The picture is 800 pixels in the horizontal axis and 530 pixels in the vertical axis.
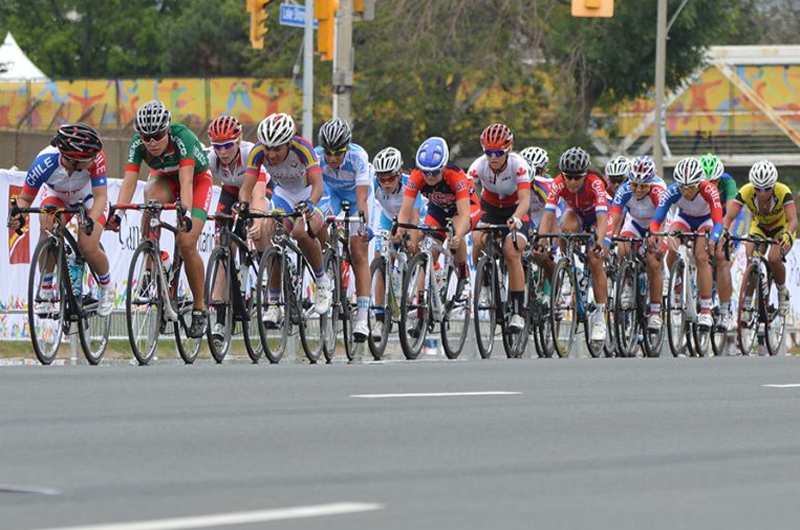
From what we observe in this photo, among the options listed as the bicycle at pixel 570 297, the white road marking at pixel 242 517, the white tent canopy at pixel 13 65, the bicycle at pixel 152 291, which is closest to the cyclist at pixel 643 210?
the bicycle at pixel 570 297

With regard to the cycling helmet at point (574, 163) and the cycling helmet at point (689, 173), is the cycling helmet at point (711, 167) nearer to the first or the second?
the cycling helmet at point (689, 173)

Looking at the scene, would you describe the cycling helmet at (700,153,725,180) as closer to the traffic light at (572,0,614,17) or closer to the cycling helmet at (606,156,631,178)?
the cycling helmet at (606,156,631,178)

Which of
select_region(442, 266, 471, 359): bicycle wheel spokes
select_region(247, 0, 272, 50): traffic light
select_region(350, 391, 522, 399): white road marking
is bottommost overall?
select_region(350, 391, 522, 399): white road marking

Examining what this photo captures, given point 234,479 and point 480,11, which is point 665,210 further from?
point 480,11

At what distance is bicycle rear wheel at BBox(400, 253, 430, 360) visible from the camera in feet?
52.8

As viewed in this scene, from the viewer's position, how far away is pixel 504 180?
17406 millimetres

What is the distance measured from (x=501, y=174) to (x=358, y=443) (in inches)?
361

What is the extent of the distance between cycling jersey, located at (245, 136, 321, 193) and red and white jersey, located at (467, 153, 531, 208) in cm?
269

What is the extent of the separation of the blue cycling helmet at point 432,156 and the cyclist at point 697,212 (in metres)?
3.59

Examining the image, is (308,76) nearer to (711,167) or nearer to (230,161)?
(711,167)

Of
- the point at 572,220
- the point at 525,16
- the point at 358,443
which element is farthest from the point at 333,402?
the point at 525,16

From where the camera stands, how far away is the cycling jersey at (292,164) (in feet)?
A: 48.8

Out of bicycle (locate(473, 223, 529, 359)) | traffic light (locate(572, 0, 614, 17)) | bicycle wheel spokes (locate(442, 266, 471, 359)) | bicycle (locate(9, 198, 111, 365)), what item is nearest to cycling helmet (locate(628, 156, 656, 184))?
→ bicycle (locate(473, 223, 529, 359))

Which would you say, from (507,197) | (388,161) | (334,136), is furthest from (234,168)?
(507,197)
